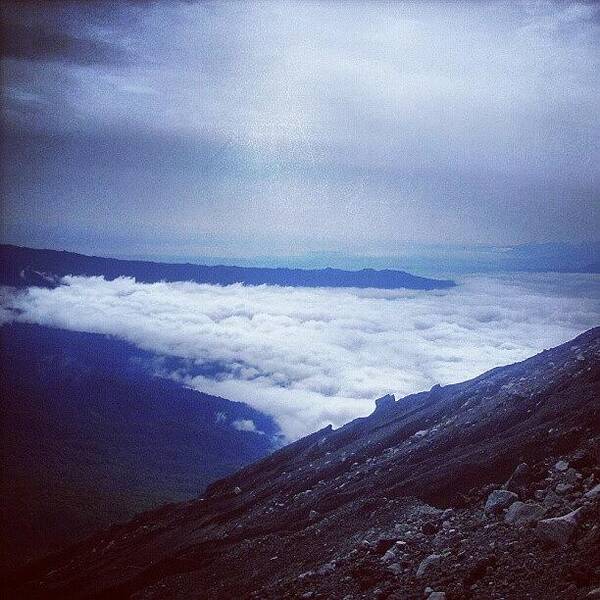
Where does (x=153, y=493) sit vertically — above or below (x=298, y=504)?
below

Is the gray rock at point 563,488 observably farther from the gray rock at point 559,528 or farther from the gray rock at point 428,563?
the gray rock at point 428,563

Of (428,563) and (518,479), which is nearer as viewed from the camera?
(428,563)

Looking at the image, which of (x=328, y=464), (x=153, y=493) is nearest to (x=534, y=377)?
(x=328, y=464)

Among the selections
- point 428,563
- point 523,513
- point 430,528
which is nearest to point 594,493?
point 523,513

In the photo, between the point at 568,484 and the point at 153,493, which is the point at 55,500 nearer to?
the point at 153,493

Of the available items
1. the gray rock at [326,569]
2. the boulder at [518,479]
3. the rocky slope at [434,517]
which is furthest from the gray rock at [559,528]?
the gray rock at [326,569]

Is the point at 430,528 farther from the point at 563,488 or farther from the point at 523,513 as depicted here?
the point at 563,488
